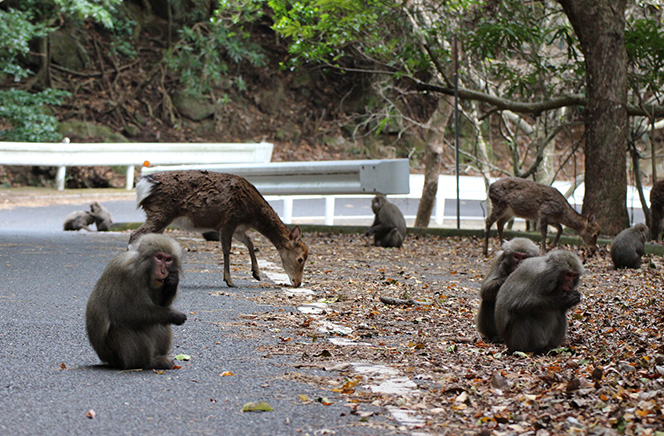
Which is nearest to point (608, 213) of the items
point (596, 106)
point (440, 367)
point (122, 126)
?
point (596, 106)

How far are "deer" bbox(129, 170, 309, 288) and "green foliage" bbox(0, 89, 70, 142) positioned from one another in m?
15.4

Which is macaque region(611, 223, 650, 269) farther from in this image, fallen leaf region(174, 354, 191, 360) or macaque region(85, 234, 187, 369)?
macaque region(85, 234, 187, 369)

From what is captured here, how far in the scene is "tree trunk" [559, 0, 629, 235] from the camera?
12797 millimetres

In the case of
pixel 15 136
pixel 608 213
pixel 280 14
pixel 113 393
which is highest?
pixel 280 14

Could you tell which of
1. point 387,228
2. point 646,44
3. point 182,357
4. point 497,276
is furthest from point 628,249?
point 182,357

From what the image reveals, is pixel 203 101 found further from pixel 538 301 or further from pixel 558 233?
pixel 538 301

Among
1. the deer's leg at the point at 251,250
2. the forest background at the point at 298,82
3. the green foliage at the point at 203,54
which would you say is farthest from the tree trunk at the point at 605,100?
the green foliage at the point at 203,54

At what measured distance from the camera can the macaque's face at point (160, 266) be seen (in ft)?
15.5

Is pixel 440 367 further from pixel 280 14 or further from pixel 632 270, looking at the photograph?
pixel 280 14

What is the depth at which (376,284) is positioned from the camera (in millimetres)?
8914

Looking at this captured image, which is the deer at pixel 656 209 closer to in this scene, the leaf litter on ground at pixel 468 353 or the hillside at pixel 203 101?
the leaf litter on ground at pixel 468 353

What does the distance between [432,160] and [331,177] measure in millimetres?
4180

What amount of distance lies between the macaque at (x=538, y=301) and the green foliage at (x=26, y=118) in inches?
783

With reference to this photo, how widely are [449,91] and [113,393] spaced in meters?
10.8
